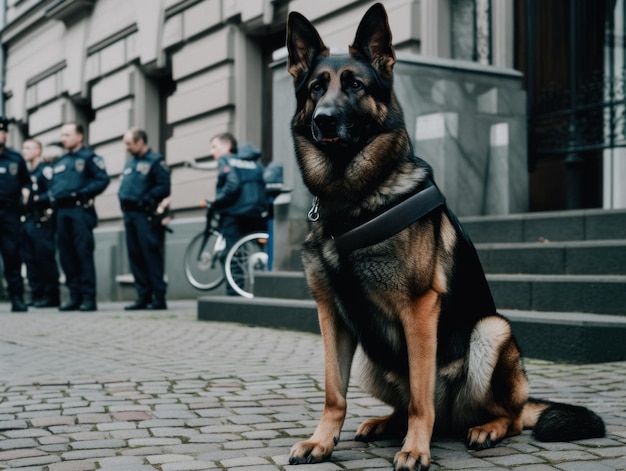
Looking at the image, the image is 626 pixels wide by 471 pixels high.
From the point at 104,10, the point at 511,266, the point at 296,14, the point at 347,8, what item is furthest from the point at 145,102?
the point at 296,14

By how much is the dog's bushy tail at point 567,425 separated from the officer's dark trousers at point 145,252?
7.88 meters

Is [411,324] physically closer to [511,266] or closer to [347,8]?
[511,266]

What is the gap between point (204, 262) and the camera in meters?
11.8

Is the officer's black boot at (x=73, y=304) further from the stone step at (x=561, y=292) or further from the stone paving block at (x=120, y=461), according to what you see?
the stone paving block at (x=120, y=461)

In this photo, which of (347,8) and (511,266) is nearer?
(511,266)

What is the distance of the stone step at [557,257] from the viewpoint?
643 cm

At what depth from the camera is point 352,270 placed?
3287 mm

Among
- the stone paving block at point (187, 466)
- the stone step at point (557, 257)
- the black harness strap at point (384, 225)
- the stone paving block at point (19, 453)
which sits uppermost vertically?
the black harness strap at point (384, 225)

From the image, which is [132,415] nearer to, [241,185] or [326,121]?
[326,121]

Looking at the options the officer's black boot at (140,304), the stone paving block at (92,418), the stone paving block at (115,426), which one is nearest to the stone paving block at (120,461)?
the stone paving block at (115,426)

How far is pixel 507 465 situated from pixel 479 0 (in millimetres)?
7442

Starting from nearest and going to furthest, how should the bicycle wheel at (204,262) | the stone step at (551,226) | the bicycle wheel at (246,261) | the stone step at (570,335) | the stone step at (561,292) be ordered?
the stone step at (570,335), the stone step at (561,292), the stone step at (551,226), the bicycle wheel at (246,261), the bicycle wheel at (204,262)

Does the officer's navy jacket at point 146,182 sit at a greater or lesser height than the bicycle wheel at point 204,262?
greater

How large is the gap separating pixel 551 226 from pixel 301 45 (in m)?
4.47
